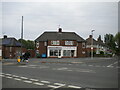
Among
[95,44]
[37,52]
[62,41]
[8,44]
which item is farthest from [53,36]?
[95,44]

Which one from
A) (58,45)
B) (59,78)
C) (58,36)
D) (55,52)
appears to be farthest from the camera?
(58,36)

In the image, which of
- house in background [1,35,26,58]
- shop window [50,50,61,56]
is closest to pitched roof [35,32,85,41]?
shop window [50,50,61,56]

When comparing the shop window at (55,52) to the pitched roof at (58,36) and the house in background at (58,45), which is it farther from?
the pitched roof at (58,36)

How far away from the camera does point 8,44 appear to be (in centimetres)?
4616

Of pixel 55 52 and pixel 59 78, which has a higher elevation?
pixel 55 52

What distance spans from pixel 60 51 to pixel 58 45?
80.2 inches

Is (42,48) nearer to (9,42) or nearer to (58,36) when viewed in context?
(58,36)

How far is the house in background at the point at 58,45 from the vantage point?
151 feet

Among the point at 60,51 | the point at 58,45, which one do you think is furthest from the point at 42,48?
the point at 60,51

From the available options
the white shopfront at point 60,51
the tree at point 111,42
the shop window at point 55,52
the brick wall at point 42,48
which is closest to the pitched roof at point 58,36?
the brick wall at point 42,48

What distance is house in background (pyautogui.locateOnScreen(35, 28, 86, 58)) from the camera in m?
46.2

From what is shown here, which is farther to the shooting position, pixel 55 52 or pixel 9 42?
pixel 9 42

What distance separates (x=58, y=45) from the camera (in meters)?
46.8

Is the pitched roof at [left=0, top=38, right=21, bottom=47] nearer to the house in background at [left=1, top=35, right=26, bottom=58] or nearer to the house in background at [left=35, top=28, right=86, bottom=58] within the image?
the house in background at [left=1, top=35, right=26, bottom=58]
